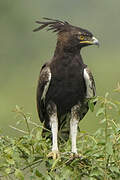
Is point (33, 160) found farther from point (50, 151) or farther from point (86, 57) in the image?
point (86, 57)

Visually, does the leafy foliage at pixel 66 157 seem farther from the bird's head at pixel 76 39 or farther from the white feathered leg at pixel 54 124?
the bird's head at pixel 76 39

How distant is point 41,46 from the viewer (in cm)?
3991

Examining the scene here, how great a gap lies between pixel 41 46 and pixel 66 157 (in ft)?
106

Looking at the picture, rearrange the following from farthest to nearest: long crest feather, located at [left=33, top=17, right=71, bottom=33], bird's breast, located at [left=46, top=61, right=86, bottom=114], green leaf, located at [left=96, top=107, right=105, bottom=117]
Answer: long crest feather, located at [left=33, top=17, right=71, bottom=33] → bird's breast, located at [left=46, top=61, right=86, bottom=114] → green leaf, located at [left=96, top=107, right=105, bottom=117]

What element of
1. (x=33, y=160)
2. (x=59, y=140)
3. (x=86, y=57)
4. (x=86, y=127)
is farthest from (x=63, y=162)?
(x=86, y=57)

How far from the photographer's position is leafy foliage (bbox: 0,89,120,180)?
7.38 m

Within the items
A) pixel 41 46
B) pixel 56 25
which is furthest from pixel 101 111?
pixel 41 46

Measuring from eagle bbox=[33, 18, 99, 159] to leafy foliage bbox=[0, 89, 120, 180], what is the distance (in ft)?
3.83

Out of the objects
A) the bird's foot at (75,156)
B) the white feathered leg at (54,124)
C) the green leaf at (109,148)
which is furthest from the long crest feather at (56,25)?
the green leaf at (109,148)

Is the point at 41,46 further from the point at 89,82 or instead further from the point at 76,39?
the point at 89,82

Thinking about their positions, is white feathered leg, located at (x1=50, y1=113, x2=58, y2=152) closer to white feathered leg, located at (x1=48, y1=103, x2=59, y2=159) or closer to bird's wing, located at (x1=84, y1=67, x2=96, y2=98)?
white feathered leg, located at (x1=48, y1=103, x2=59, y2=159)

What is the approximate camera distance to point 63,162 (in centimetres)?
780

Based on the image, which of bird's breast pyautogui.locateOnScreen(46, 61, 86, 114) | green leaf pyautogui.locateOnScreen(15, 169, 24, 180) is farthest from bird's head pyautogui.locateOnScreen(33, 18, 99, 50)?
green leaf pyautogui.locateOnScreen(15, 169, 24, 180)

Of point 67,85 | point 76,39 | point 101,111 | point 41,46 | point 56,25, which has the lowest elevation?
point 101,111
